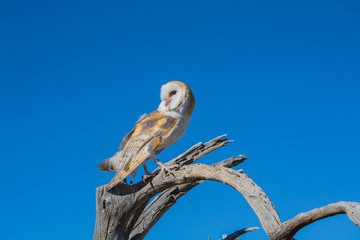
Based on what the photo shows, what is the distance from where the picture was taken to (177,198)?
6.72 metres

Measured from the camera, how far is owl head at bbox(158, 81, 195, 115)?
5.00 metres

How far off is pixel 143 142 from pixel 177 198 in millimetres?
2231

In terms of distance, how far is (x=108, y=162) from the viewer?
5297 millimetres

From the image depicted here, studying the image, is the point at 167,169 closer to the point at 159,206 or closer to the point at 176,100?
the point at 176,100

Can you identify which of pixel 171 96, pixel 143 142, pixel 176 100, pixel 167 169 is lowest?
pixel 167 169

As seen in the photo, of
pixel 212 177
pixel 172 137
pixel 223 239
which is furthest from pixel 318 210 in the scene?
pixel 223 239

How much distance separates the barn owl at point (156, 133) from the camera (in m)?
4.80

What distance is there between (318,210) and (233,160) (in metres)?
3.29

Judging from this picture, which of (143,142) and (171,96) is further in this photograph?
(171,96)

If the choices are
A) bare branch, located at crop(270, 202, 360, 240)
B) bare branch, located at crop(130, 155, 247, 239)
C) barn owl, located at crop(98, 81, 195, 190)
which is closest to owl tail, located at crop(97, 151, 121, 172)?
barn owl, located at crop(98, 81, 195, 190)

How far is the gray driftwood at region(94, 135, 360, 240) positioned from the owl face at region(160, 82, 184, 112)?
0.75 m

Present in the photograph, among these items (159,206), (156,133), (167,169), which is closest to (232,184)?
(167,169)

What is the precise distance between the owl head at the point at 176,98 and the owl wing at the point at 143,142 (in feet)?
0.47

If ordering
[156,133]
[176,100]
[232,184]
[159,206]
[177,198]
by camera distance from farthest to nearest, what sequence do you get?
1. [177,198]
2. [159,206]
3. [176,100]
4. [156,133]
5. [232,184]
